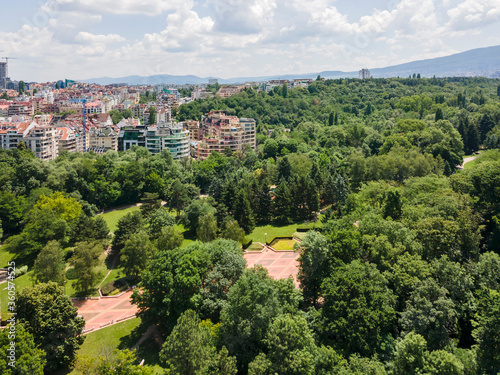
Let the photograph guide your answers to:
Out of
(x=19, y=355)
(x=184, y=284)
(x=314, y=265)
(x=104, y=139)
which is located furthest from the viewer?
(x=104, y=139)

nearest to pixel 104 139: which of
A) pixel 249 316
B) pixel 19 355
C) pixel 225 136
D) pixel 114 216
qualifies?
pixel 225 136

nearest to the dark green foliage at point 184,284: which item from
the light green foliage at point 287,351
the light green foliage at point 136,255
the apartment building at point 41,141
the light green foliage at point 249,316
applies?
the light green foliage at point 249,316

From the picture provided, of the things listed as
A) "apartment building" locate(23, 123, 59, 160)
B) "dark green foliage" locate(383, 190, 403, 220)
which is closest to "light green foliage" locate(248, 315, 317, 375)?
"dark green foliage" locate(383, 190, 403, 220)

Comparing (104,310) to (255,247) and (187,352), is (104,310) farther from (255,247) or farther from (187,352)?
(255,247)

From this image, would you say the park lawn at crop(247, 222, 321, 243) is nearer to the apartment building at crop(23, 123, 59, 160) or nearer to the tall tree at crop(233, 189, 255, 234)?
the tall tree at crop(233, 189, 255, 234)

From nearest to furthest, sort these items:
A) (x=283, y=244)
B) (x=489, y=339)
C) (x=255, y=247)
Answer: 1. (x=489, y=339)
2. (x=255, y=247)
3. (x=283, y=244)

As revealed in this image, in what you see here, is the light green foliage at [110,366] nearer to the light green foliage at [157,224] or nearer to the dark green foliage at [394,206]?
the light green foliage at [157,224]
